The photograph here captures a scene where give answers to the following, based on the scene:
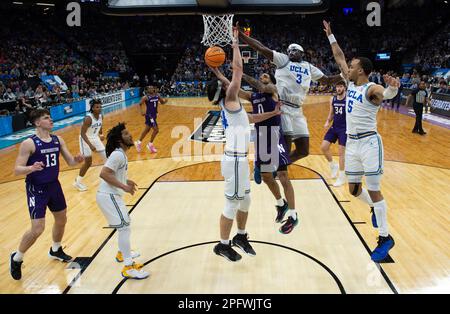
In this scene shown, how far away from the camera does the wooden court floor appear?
4492mm

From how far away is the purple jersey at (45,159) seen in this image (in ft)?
15.2

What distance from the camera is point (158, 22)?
37.4m

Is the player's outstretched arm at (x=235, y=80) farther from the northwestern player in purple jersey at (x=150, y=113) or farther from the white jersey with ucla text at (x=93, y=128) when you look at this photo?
the northwestern player in purple jersey at (x=150, y=113)

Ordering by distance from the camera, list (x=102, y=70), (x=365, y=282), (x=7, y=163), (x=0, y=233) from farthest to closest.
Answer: (x=102, y=70) < (x=7, y=163) < (x=0, y=233) < (x=365, y=282)

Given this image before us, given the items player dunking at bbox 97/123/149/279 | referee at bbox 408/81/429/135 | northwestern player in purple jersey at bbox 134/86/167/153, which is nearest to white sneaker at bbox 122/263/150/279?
player dunking at bbox 97/123/149/279

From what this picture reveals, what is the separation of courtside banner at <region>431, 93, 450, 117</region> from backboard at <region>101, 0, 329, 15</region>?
36.7ft

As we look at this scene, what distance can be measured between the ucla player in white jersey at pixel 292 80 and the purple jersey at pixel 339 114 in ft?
7.20

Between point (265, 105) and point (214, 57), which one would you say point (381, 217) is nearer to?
point (265, 105)

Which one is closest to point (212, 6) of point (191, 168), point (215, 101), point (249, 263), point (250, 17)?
point (191, 168)

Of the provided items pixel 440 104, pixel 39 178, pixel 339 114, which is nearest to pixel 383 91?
pixel 339 114
